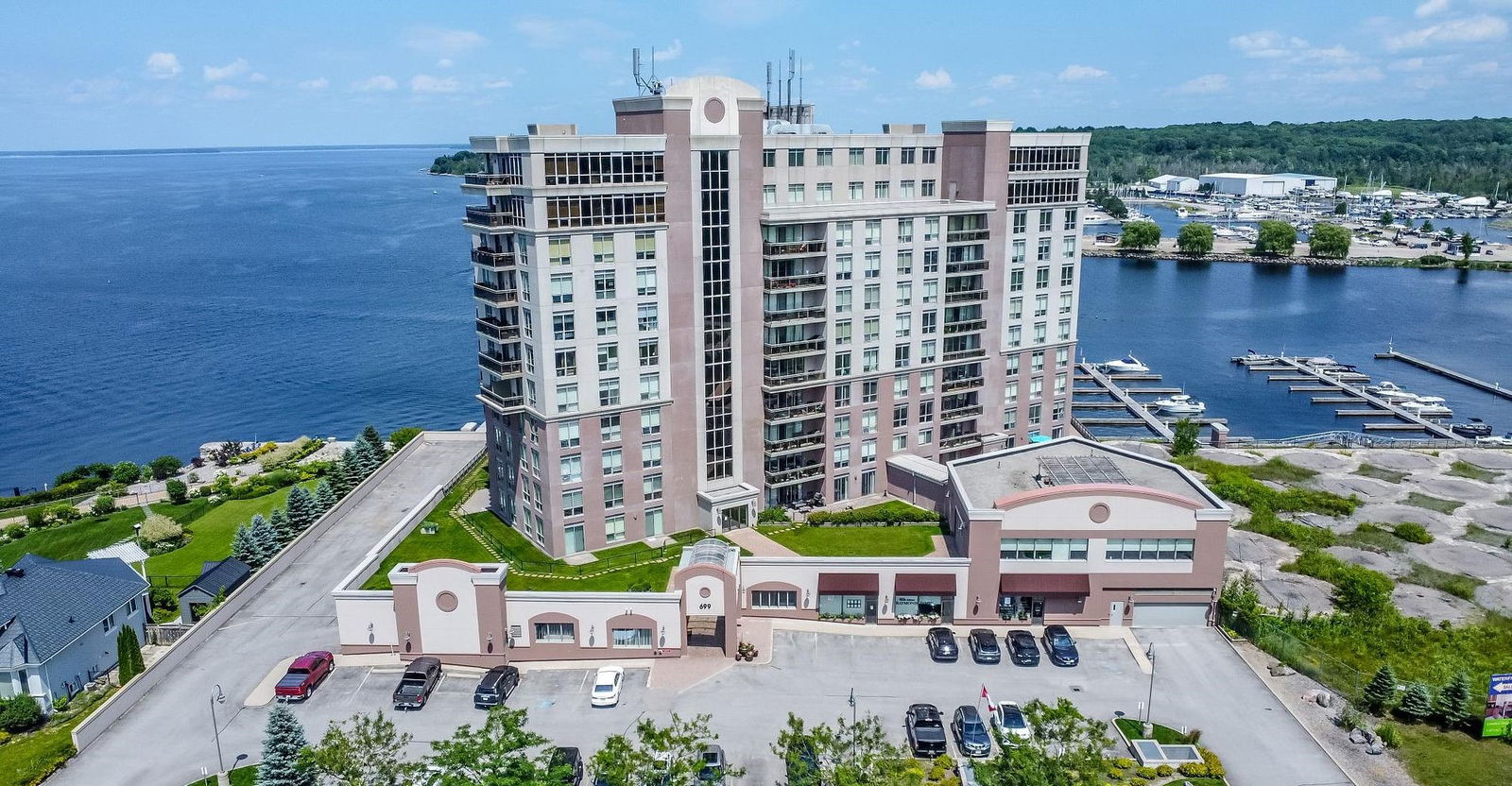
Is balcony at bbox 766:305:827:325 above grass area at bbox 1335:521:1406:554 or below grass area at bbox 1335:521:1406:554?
above

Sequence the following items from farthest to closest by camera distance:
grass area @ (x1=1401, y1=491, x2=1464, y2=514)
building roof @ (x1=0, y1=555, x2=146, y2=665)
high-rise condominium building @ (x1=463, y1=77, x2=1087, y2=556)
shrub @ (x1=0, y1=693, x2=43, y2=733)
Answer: grass area @ (x1=1401, y1=491, x2=1464, y2=514) < high-rise condominium building @ (x1=463, y1=77, x2=1087, y2=556) < building roof @ (x1=0, y1=555, x2=146, y2=665) < shrub @ (x1=0, y1=693, x2=43, y2=733)

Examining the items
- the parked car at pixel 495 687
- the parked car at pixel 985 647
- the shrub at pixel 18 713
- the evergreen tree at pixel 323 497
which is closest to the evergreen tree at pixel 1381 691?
the parked car at pixel 985 647

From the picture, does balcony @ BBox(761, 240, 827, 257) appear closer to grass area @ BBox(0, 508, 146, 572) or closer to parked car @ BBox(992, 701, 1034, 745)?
parked car @ BBox(992, 701, 1034, 745)

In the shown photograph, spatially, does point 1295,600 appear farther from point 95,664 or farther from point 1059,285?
point 95,664

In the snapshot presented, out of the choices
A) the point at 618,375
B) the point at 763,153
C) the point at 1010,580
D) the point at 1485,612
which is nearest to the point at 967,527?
the point at 1010,580

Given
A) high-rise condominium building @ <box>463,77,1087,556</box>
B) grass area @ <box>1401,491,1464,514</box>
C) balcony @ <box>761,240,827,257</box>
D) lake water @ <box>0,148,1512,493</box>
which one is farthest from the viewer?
lake water @ <box>0,148,1512,493</box>

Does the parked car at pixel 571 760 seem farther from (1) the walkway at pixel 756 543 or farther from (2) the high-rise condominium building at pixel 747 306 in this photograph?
(1) the walkway at pixel 756 543

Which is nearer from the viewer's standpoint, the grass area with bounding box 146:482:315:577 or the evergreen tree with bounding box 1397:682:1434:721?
the evergreen tree with bounding box 1397:682:1434:721

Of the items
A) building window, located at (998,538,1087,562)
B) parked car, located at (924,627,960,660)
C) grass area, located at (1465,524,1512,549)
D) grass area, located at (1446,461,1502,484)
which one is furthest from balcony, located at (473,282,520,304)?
grass area, located at (1446,461,1502,484)

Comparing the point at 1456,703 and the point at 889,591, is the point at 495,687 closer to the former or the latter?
the point at 889,591
